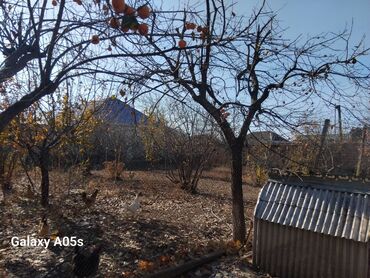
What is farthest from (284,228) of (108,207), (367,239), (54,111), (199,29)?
(54,111)

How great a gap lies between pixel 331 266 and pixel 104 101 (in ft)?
19.9

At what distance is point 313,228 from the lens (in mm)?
5141

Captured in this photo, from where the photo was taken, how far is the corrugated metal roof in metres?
4.87

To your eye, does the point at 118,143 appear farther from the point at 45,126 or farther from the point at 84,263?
the point at 84,263

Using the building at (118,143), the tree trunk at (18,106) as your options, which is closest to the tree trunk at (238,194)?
the tree trunk at (18,106)

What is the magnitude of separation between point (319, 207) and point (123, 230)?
3757mm

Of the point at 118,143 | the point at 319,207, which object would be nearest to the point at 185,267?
the point at 319,207

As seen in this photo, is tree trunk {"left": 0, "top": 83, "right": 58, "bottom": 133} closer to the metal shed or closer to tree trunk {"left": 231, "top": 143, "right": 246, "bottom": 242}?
the metal shed

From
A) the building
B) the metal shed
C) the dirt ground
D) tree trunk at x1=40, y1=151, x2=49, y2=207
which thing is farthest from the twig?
the building

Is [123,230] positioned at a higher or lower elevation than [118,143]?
lower

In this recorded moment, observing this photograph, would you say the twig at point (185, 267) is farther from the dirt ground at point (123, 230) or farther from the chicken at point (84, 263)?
the chicken at point (84, 263)

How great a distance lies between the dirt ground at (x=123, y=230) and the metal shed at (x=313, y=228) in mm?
624

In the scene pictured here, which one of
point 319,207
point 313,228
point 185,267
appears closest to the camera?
point 313,228

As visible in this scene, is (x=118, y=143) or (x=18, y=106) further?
(x=118, y=143)
